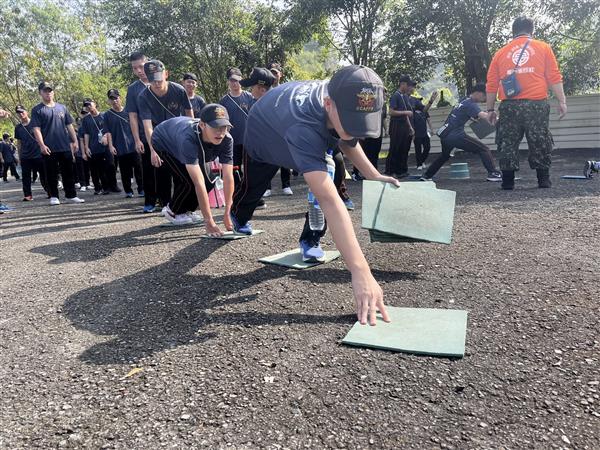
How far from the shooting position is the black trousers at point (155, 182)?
5.59 metres

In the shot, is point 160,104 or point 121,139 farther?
point 121,139

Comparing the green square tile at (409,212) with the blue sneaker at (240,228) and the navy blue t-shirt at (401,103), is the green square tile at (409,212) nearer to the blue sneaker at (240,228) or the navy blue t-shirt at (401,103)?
the blue sneaker at (240,228)

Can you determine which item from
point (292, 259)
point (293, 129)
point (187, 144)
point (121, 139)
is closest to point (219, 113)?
point (187, 144)

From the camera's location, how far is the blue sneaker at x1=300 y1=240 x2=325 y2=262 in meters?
3.47

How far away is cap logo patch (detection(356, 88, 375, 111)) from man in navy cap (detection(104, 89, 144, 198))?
6751 millimetres

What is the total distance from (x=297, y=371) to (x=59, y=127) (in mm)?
7270

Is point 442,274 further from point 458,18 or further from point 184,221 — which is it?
point 458,18

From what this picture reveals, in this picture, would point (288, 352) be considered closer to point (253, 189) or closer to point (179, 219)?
point (253, 189)

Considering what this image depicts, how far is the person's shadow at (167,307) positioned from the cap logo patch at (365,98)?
1089 mm

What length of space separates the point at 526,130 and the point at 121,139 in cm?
645

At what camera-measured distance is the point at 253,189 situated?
3768 mm

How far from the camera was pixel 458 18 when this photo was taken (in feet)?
42.7

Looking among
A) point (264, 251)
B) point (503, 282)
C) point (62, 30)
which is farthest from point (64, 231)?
point (62, 30)

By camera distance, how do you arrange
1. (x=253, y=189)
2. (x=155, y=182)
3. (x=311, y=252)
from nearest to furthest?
1. (x=311, y=252)
2. (x=253, y=189)
3. (x=155, y=182)
